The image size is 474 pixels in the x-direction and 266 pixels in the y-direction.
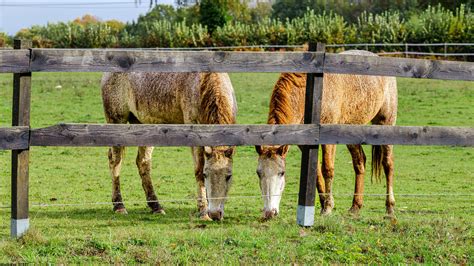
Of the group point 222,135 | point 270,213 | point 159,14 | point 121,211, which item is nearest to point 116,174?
point 121,211

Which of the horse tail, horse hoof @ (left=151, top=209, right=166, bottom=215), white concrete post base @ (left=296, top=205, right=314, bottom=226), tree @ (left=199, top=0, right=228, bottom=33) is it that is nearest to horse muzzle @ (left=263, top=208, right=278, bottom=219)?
white concrete post base @ (left=296, top=205, right=314, bottom=226)

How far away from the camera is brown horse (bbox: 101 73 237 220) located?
951cm

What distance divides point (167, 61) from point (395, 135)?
2344mm

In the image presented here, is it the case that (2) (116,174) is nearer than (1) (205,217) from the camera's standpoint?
No

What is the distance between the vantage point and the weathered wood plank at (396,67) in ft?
27.5

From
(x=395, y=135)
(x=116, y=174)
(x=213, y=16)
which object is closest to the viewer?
(x=395, y=135)

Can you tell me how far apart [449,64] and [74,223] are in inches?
169

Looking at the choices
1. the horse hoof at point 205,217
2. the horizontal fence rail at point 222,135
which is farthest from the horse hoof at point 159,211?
the horizontal fence rail at point 222,135

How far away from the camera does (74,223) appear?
9.59m

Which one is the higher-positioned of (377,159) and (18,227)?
(377,159)

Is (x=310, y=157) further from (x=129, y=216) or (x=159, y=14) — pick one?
(x=159, y=14)

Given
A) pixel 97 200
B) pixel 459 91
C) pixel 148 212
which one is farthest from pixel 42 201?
pixel 459 91

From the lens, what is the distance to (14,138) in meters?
7.46

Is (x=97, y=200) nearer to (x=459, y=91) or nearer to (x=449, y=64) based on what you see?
(x=449, y=64)
